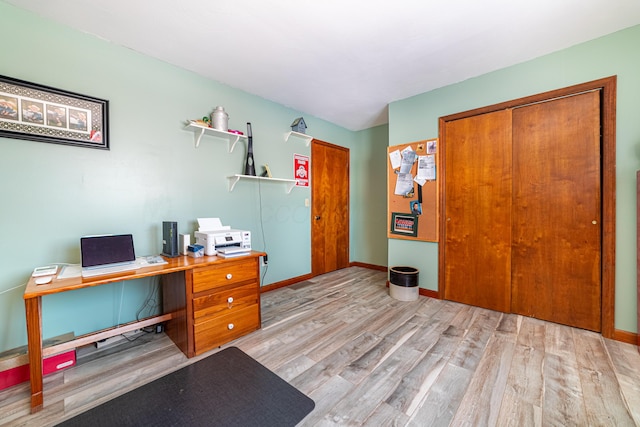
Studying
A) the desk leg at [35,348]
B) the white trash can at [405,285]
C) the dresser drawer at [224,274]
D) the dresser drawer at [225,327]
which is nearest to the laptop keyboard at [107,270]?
the desk leg at [35,348]

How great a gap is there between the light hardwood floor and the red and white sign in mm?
1823

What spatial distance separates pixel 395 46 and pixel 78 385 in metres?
3.31

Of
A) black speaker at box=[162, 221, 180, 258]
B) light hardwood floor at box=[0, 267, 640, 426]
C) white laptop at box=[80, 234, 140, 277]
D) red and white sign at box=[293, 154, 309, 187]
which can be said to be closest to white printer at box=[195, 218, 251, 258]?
black speaker at box=[162, 221, 180, 258]

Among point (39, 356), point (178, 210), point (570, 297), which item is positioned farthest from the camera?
point (178, 210)

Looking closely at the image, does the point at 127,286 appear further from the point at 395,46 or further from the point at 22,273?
the point at 395,46

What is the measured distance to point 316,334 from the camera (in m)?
2.09

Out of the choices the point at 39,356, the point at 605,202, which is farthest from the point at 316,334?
the point at 605,202

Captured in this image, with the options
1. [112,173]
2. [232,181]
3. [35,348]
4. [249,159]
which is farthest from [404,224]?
[35,348]

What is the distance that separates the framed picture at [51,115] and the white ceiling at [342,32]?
1.75 feet

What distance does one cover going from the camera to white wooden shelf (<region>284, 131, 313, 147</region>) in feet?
10.9

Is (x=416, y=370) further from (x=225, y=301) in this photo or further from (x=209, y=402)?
(x=225, y=301)

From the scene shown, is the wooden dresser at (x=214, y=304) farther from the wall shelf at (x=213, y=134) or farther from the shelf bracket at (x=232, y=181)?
the wall shelf at (x=213, y=134)

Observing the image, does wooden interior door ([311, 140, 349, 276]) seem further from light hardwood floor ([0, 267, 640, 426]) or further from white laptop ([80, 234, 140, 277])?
white laptop ([80, 234, 140, 277])

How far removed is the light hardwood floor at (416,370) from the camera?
4.23 feet
